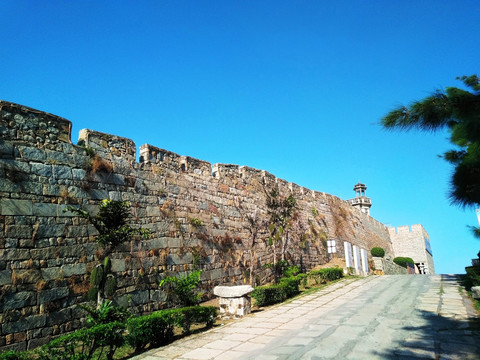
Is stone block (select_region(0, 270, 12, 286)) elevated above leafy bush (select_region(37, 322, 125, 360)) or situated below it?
above

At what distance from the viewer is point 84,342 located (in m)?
6.00

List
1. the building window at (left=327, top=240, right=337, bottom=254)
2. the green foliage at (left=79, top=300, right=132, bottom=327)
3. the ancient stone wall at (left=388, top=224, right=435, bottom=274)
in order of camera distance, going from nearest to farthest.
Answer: the green foliage at (left=79, top=300, right=132, bottom=327) → the building window at (left=327, top=240, right=337, bottom=254) → the ancient stone wall at (left=388, top=224, right=435, bottom=274)

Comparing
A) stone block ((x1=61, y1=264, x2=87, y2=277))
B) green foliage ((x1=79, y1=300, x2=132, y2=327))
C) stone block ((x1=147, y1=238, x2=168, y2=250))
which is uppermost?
stone block ((x1=147, y1=238, x2=168, y2=250))

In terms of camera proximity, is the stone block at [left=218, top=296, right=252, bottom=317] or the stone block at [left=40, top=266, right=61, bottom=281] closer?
the stone block at [left=40, top=266, right=61, bottom=281]

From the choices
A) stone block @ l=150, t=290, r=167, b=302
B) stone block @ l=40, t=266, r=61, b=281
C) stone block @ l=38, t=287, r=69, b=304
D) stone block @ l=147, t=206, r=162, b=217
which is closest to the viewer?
stone block @ l=38, t=287, r=69, b=304

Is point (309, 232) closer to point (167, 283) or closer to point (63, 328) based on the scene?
point (167, 283)

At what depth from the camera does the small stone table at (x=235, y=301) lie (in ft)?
31.0

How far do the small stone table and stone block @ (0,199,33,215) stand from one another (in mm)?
5052

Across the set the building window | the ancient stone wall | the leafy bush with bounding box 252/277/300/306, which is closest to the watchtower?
the ancient stone wall

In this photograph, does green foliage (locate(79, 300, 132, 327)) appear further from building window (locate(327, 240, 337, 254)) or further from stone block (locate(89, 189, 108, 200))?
building window (locate(327, 240, 337, 254))

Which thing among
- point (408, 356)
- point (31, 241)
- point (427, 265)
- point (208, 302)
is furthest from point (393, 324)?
point (427, 265)

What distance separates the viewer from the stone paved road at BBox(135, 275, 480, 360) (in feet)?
19.0

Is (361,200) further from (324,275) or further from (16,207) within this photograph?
(16,207)

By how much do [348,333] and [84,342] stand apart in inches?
188
